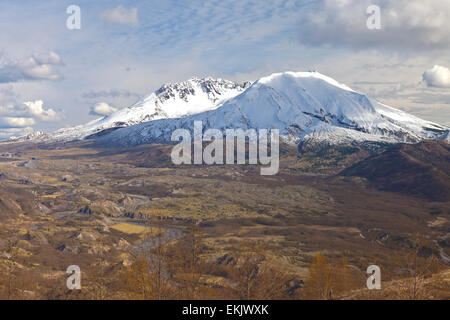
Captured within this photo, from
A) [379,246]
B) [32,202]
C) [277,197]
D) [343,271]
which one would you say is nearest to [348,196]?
[277,197]

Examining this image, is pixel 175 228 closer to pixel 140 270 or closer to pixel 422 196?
pixel 140 270

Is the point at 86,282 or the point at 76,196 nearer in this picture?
the point at 86,282

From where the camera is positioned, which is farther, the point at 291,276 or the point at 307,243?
the point at 307,243

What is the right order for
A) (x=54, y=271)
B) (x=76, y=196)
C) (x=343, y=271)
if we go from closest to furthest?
1. (x=343, y=271)
2. (x=54, y=271)
3. (x=76, y=196)

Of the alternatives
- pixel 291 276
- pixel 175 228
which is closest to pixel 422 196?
pixel 175 228
